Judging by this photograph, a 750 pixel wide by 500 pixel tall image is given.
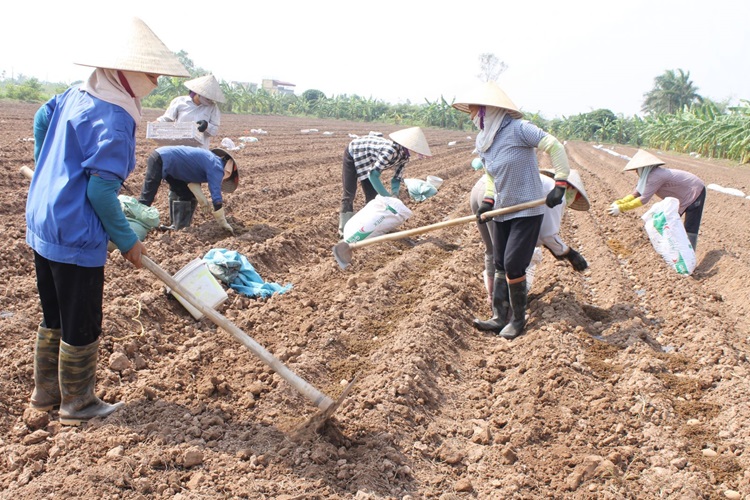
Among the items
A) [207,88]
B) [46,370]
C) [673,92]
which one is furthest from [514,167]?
[673,92]

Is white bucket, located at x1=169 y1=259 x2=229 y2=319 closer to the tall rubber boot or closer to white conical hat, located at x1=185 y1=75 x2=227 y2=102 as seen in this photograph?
the tall rubber boot

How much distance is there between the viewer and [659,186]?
21.1 feet

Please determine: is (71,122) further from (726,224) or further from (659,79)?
(659,79)

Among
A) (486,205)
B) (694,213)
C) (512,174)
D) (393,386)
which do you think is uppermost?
(512,174)

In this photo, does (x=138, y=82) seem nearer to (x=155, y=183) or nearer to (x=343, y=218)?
(x=155, y=183)

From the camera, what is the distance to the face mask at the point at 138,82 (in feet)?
8.90

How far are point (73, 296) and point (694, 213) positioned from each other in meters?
6.23

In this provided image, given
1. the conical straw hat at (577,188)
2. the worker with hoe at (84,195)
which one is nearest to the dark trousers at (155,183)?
the worker with hoe at (84,195)

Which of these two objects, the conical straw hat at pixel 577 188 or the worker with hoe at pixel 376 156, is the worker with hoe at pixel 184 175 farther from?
the conical straw hat at pixel 577 188

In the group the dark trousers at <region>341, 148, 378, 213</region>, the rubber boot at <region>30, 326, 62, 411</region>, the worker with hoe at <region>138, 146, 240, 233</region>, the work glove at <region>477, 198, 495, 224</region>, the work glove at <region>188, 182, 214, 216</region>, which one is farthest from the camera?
the dark trousers at <region>341, 148, 378, 213</region>

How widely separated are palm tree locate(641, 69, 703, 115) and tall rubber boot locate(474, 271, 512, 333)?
58.8m

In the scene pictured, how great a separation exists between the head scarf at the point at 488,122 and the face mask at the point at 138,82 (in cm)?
220

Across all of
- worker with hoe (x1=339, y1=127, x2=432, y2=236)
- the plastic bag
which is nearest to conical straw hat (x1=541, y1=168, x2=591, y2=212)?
worker with hoe (x1=339, y1=127, x2=432, y2=236)

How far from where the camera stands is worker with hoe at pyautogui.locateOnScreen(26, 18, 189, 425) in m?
2.60
